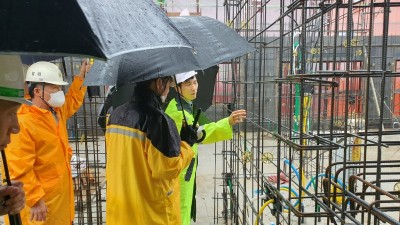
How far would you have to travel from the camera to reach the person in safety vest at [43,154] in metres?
2.61

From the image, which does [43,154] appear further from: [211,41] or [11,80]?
[11,80]

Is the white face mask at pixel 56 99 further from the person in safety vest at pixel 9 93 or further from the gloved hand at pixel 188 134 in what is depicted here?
the person in safety vest at pixel 9 93

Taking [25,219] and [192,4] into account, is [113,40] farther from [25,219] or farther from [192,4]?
[192,4]

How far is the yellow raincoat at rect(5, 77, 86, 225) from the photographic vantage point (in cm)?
261

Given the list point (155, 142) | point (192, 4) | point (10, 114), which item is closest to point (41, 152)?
point (155, 142)

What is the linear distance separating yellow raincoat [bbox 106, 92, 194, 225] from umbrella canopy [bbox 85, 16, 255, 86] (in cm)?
20

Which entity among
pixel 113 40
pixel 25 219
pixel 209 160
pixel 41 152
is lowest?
pixel 209 160

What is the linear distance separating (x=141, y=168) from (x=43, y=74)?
1438 millimetres

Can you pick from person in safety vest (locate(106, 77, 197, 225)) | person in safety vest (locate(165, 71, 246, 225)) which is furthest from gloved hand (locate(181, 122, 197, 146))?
person in safety vest (locate(165, 71, 246, 225))

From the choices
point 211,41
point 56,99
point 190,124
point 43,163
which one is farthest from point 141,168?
point 56,99

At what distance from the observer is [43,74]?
294 centimetres

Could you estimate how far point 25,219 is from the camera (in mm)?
2705

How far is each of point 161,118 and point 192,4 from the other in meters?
8.53

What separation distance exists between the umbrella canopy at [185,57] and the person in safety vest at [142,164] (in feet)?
0.41
